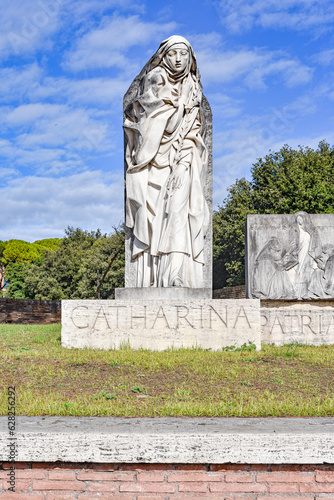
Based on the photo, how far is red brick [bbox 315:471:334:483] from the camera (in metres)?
3.40

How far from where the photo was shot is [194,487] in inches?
134

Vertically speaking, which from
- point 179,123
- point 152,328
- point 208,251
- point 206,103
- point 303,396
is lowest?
point 303,396

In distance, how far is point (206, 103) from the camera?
344 inches

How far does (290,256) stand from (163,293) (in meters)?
8.25

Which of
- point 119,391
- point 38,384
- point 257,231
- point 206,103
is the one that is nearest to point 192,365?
point 119,391

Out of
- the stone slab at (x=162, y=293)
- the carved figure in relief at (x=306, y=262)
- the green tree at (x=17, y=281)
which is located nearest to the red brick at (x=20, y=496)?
the stone slab at (x=162, y=293)

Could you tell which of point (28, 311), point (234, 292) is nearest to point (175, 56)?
point (28, 311)

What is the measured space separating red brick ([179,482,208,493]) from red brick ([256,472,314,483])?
0.37m

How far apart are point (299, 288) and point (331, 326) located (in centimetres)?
A: 618

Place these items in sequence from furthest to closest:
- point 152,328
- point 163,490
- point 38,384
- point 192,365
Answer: point 152,328, point 192,365, point 38,384, point 163,490

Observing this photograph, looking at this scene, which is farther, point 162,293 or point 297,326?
point 297,326

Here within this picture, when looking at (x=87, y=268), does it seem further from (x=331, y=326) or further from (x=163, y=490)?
(x=163, y=490)

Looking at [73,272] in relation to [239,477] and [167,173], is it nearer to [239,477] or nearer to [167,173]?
[167,173]

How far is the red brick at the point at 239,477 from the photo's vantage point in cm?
340
